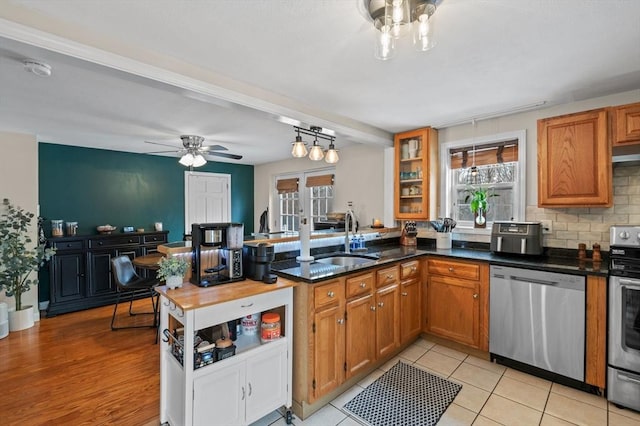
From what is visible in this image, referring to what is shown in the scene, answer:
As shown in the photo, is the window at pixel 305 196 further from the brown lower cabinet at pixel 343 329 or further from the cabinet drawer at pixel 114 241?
the cabinet drawer at pixel 114 241

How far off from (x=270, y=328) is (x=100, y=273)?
3.69 metres

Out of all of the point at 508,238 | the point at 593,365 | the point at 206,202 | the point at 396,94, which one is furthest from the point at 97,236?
the point at 593,365

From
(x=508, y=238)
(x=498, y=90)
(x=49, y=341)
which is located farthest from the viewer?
A: (x=49, y=341)

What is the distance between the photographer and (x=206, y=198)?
593 centimetres

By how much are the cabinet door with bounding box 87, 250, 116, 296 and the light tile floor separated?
11.9 feet

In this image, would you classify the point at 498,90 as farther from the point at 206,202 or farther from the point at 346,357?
the point at 206,202

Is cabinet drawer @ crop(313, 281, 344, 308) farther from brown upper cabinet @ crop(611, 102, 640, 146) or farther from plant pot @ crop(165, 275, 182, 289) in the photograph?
brown upper cabinet @ crop(611, 102, 640, 146)

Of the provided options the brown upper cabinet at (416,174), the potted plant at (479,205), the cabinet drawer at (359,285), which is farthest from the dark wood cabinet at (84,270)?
the potted plant at (479,205)

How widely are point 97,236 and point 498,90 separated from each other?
17.0 feet

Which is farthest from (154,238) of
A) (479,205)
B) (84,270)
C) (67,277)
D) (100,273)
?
(479,205)

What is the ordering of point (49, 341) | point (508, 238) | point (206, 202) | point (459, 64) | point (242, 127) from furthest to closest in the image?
1. point (206, 202)
2. point (242, 127)
3. point (49, 341)
4. point (508, 238)
5. point (459, 64)

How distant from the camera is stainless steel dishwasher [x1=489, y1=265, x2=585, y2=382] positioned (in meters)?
2.26

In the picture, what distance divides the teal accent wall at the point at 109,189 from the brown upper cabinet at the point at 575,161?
5328 millimetres

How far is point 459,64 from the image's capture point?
6.80 ft
